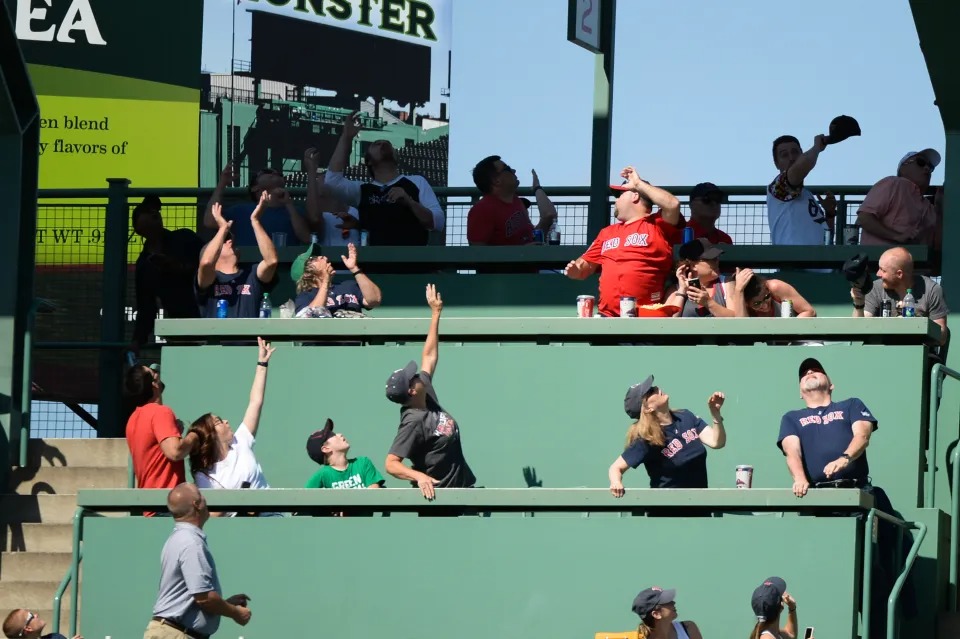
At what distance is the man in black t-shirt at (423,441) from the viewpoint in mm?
11352

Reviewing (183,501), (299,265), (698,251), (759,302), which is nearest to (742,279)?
(759,302)

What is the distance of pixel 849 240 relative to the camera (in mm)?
14633

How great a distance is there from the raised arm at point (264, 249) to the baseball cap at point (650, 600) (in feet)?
15.9

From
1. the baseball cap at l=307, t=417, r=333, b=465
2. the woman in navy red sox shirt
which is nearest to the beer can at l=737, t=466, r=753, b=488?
the woman in navy red sox shirt

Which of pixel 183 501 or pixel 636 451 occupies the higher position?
pixel 636 451

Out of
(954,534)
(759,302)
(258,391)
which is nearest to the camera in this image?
(954,534)

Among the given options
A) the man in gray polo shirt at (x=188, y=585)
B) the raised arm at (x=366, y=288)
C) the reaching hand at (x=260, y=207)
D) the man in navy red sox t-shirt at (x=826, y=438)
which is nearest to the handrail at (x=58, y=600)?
the man in gray polo shirt at (x=188, y=585)

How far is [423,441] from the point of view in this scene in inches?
452

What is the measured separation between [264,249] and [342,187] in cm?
150

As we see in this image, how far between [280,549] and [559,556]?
1.67 metres

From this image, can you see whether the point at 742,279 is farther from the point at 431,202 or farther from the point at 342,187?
the point at 342,187

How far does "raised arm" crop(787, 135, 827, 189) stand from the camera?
46.3 feet

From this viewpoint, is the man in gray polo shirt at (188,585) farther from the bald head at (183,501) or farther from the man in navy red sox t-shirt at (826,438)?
the man in navy red sox t-shirt at (826,438)

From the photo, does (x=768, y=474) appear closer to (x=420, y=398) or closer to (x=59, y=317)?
(x=420, y=398)
